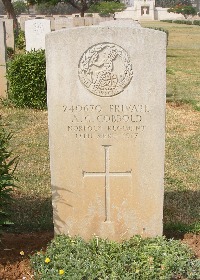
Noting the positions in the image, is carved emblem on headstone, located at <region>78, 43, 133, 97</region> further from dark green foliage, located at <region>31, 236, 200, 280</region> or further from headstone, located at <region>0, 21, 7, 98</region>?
headstone, located at <region>0, 21, 7, 98</region>

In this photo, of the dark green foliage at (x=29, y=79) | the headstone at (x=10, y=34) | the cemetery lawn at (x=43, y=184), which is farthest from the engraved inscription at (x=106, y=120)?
the headstone at (x=10, y=34)

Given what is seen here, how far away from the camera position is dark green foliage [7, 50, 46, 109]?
8.84 m

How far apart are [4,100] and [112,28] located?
6.28 metres

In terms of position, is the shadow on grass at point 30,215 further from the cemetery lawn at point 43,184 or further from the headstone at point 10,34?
the headstone at point 10,34

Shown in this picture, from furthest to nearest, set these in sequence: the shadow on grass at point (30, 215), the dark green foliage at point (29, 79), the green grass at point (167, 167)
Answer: the dark green foliage at point (29, 79) < the green grass at point (167, 167) < the shadow on grass at point (30, 215)

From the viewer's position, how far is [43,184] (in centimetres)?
543

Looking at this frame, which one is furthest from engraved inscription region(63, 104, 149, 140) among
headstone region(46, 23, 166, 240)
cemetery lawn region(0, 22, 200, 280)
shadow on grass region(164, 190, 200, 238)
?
shadow on grass region(164, 190, 200, 238)

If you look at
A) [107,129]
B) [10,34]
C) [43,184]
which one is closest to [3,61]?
[43,184]

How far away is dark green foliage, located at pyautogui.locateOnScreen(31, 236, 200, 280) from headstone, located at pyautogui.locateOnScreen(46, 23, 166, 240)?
206 millimetres

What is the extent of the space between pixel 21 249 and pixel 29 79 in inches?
215

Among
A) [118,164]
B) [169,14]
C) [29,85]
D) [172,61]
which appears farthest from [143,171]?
[169,14]

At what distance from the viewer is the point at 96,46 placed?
11.2ft

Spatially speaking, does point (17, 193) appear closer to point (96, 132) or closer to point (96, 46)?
point (96, 132)

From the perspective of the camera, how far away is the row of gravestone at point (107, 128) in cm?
341
